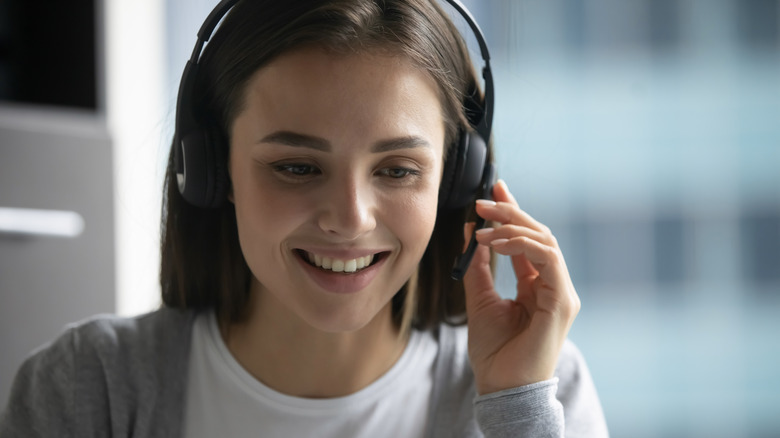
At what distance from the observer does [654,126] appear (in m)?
5.63

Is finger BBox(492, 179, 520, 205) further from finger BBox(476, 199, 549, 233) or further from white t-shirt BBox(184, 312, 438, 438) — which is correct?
white t-shirt BBox(184, 312, 438, 438)

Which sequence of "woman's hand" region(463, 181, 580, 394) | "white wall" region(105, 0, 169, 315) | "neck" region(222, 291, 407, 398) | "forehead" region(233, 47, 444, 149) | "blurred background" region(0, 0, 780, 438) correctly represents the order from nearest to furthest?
"forehead" region(233, 47, 444, 149), "woman's hand" region(463, 181, 580, 394), "neck" region(222, 291, 407, 398), "white wall" region(105, 0, 169, 315), "blurred background" region(0, 0, 780, 438)

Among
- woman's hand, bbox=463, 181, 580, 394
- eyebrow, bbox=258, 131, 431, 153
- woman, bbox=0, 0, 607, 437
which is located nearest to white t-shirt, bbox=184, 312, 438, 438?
woman, bbox=0, 0, 607, 437

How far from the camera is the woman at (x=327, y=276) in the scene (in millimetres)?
895

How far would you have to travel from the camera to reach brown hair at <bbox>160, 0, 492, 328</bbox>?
2.98ft

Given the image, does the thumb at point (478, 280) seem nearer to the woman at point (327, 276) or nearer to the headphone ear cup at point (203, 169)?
the woman at point (327, 276)

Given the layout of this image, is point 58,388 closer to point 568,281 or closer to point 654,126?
point 568,281

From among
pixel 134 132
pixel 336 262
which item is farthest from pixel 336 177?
pixel 134 132

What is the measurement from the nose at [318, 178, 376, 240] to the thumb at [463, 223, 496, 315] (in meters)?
0.25

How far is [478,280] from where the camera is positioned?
1.11 meters

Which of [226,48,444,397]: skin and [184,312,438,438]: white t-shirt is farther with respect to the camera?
[184,312,438,438]: white t-shirt

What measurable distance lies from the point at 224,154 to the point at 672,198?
5130 millimetres

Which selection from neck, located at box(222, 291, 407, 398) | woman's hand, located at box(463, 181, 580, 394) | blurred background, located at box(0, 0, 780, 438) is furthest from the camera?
blurred background, located at box(0, 0, 780, 438)

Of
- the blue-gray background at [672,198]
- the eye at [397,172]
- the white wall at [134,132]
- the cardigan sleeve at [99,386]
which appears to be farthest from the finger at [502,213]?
the blue-gray background at [672,198]
